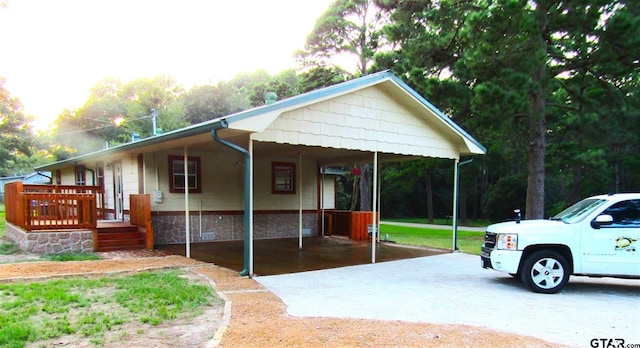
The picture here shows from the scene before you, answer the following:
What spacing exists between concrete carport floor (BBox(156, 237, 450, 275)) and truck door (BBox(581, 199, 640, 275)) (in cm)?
417

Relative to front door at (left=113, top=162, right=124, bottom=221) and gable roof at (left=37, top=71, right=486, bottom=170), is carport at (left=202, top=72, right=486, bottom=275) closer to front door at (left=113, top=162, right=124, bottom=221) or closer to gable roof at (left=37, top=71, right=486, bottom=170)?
gable roof at (left=37, top=71, right=486, bottom=170)

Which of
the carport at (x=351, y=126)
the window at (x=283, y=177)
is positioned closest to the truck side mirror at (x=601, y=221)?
the carport at (x=351, y=126)

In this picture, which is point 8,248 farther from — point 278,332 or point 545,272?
point 545,272

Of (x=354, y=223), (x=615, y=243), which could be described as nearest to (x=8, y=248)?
(x=354, y=223)

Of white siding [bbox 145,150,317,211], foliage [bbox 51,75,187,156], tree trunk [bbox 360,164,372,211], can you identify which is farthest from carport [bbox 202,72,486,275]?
foliage [bbox 51,75,187,156]

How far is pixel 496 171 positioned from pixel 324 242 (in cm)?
2372

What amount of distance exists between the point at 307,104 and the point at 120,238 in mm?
6085

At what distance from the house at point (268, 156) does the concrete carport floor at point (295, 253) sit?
60cm

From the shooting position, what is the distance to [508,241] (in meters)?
5.94

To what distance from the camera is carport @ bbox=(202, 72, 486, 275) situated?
652 cm

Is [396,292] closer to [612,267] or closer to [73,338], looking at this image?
[612,267]

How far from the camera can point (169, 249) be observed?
384 inches

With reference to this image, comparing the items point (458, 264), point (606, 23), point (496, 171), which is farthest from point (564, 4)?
point (496, 171)

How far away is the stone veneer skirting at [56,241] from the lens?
852 centimetres
